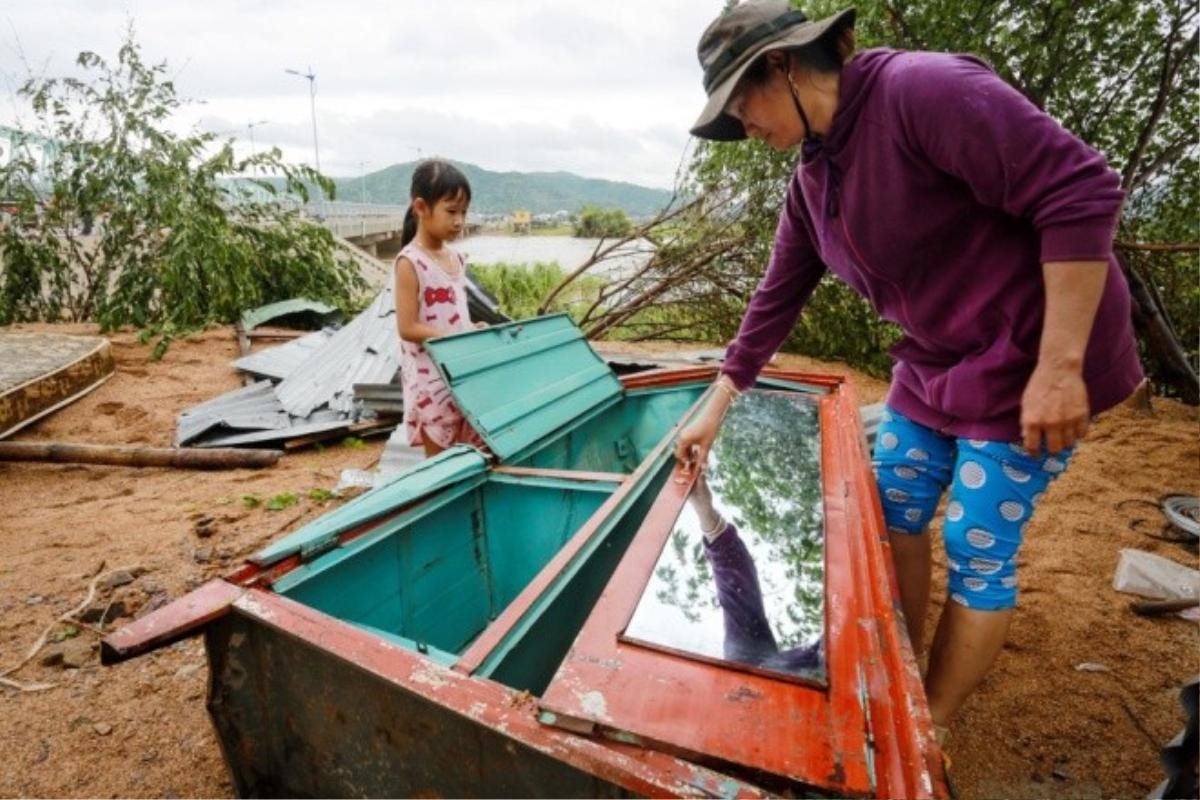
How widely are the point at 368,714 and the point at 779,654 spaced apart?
0.79 meters

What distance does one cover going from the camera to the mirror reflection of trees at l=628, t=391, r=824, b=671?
115cm

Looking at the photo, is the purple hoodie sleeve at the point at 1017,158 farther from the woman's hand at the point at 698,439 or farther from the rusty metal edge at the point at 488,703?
the rusty metal edge at the point at 488,703

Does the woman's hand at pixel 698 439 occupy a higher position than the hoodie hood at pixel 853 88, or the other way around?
the hoodie hood at pixel 853 88

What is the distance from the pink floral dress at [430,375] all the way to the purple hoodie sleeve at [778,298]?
50.7 inches

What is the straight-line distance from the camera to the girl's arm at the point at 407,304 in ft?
8.83

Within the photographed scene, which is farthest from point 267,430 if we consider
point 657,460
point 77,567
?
point 657,460

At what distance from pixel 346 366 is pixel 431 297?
121 inches

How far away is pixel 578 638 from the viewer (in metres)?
1.07

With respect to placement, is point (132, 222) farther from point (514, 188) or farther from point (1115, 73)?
point (514, 188)

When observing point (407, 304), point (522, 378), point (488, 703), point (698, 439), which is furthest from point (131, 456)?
point (488, 703)

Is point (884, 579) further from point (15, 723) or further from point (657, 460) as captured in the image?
point (15, 723)

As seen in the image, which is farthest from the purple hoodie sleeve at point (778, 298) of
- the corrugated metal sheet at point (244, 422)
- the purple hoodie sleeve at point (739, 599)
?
the corrugated metal sheet at point (244, 422)

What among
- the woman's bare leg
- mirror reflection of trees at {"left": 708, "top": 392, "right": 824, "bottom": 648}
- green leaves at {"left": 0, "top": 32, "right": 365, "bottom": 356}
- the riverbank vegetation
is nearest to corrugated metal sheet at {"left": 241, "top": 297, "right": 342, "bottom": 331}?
green leaves at {"left": 0, "top": 32, "right": 365, "bottom": 356}

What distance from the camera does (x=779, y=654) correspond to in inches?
42.6
